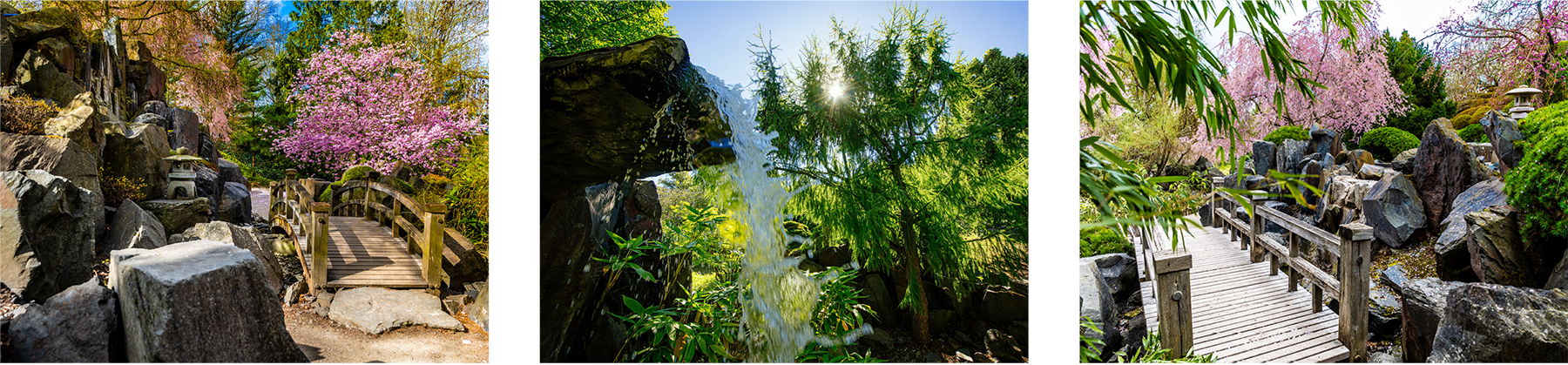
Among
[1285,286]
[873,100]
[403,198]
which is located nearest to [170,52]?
[403,198]

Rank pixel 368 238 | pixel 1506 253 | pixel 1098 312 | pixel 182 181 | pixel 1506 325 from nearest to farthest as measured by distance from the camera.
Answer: pixel 1098 312, pixel 1506 325, pixel 1506 253, pixel 182 181, pixel 368 238

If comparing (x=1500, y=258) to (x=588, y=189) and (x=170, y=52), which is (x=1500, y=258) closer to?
(x=588, y=189)

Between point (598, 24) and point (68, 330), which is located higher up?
point (598, 24)

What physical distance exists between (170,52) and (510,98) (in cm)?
240

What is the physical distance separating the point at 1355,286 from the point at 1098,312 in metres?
2.53

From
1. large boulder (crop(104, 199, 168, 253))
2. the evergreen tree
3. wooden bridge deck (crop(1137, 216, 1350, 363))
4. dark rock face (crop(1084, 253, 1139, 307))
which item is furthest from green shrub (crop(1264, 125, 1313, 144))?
large boulder (crop(104, 199, 168, 253))

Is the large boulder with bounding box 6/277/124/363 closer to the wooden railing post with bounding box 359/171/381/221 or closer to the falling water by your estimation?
the falling water

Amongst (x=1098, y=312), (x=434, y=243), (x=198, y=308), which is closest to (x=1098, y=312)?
(x=1098, y=312)

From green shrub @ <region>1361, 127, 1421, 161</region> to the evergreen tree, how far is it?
4.90 meters

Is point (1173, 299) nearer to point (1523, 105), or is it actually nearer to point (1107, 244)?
point (1107, 244)

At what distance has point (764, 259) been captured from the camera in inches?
78.2

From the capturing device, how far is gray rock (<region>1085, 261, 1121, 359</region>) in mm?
1919

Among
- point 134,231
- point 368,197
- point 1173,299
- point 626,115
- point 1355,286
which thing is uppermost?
point 626,115

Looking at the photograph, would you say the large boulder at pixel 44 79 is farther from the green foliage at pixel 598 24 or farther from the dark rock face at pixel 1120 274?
the dark rock face at pixel 1120 274
